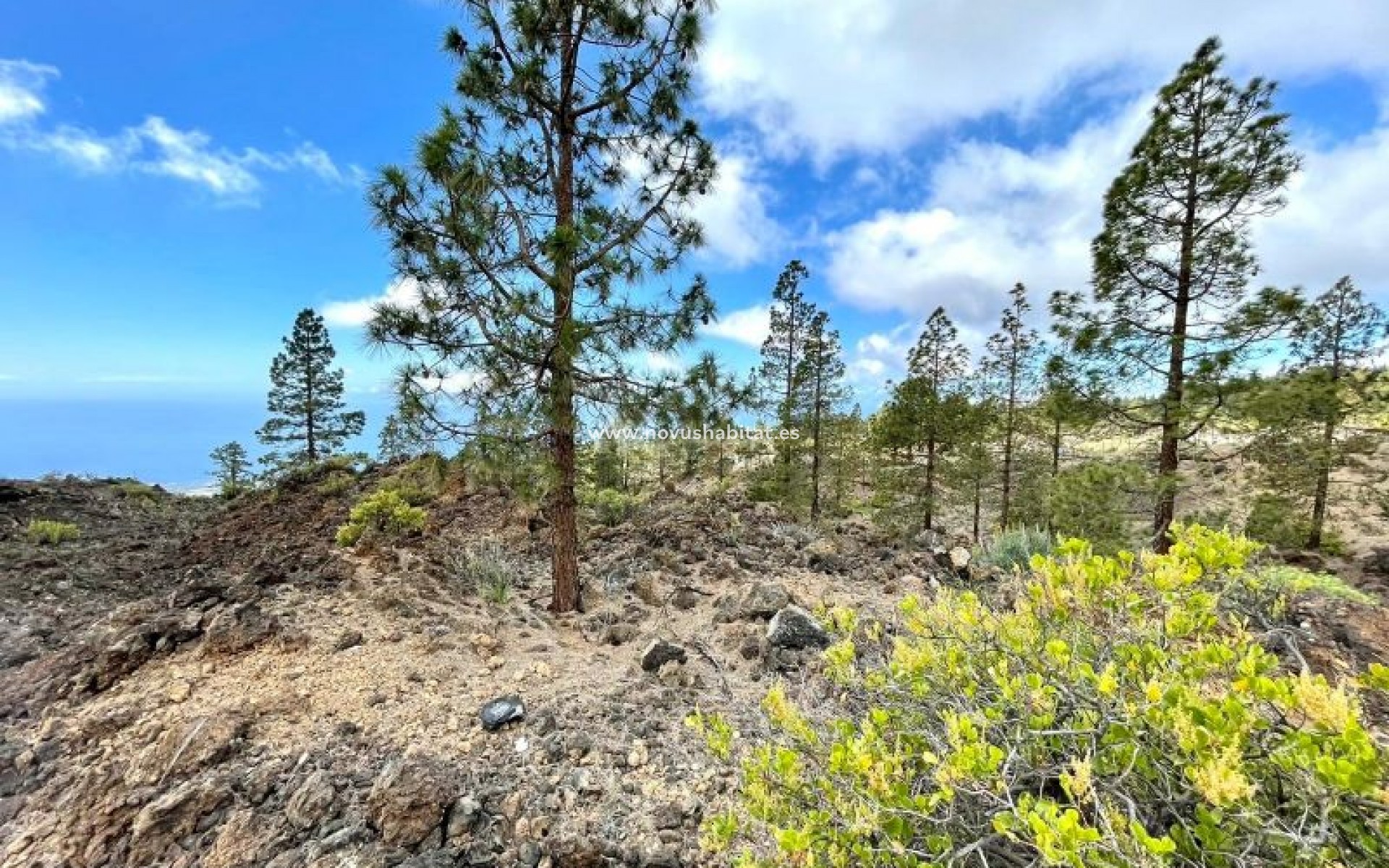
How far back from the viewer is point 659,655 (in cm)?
456

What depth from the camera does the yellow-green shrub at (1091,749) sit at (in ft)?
4.08

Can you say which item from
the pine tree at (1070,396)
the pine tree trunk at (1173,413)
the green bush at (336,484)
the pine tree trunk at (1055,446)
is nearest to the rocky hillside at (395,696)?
the pine tree trunk at (1173,413)

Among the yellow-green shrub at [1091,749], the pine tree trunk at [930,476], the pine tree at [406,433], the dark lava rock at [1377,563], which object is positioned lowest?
the dark lava rock at [1377,563]

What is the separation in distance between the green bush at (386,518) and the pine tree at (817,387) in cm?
1085

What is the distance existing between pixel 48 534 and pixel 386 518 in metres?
6.22

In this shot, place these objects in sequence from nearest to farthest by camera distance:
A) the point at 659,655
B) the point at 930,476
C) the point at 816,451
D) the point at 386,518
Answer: the point at 659,655 → the point at 386,518 → the point at 930,476 → the point at 816,451

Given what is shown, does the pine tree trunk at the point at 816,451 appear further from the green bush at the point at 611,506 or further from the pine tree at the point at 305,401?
the pine tree at the point at 305,401

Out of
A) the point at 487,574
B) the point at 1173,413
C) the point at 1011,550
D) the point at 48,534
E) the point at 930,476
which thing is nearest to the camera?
the point at 487,574

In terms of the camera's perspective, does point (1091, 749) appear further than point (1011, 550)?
No

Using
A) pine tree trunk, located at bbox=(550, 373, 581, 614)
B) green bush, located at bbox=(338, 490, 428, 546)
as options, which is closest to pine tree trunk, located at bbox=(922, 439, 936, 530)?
pine tree trunk, located at bbox=(550, 373, 581, 614)

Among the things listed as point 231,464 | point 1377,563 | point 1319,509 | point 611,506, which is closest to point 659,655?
point 611,506

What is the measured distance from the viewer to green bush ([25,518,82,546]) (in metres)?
9.52

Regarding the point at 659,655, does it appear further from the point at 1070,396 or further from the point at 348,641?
the point at 1070,396

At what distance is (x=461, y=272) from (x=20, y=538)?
11.2 metres
